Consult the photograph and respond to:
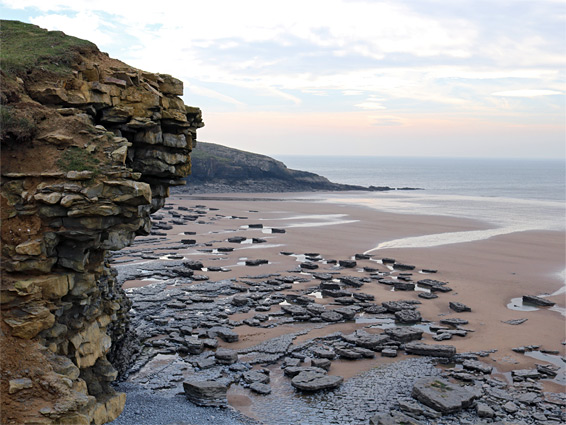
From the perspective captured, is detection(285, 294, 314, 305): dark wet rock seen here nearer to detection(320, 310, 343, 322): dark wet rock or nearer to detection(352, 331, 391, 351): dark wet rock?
detection(320, 310, 343, 322): dark wet rock

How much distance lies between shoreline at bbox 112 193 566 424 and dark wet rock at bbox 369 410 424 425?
3.44 meters

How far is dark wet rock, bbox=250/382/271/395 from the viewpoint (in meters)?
19.2

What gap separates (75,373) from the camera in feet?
43.1

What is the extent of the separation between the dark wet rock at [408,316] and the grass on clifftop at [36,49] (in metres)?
19.6

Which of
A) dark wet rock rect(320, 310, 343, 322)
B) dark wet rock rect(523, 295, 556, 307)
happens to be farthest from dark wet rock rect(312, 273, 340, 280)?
dark wet rock rect(523, 295, 556, 307)

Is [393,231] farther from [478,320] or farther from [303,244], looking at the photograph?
[478,320]

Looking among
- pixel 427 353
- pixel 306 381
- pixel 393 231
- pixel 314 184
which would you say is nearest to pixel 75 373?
pixel 306 381

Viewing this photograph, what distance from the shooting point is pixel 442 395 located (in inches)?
734

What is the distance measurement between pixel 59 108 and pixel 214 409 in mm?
10790

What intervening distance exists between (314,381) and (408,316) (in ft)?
33.1

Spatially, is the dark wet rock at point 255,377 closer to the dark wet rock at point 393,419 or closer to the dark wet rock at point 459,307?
the dark wet rock at point 393,419

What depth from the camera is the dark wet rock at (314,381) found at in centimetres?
1938

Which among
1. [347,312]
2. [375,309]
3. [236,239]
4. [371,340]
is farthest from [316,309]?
[236,239]

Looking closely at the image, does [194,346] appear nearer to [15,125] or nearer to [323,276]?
[15,125]
